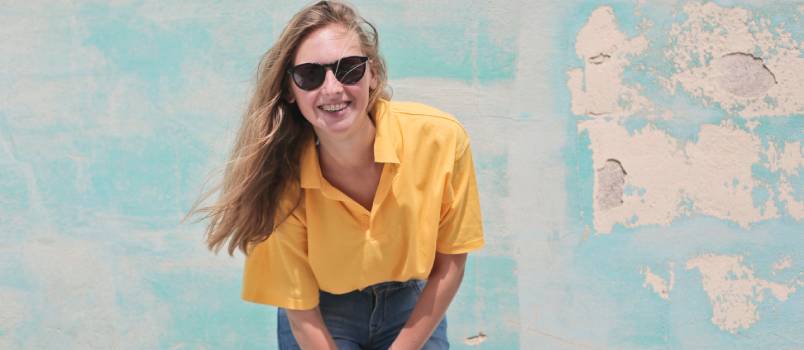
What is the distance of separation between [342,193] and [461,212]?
322 millimetres

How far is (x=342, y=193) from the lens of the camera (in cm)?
214

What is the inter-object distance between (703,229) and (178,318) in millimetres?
1950

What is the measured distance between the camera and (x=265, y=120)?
210 centimetres

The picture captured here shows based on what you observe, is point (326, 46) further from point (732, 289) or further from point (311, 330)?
point (732, 289)

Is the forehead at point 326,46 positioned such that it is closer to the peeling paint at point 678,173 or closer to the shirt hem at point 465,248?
the shirt hem at point 465,248

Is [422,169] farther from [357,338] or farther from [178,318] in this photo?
[178,318]

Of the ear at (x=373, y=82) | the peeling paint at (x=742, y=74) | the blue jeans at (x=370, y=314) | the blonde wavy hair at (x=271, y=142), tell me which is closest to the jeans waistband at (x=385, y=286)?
the blue jeans at (x=370, y=314)

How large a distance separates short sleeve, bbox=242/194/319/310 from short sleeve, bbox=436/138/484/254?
36 cm

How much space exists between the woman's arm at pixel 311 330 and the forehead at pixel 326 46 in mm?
673

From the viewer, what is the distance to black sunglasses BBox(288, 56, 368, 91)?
6.57ft

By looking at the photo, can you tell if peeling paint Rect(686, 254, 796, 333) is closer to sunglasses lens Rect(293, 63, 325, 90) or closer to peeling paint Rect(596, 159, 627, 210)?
peeling paint Rect(596, 159, 627, 210)

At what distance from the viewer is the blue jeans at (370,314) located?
7.50ft

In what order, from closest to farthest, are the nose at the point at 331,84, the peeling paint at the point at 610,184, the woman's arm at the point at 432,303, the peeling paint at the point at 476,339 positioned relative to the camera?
1. the nose at the point at 331,84
2. the woman's arm at the point at 432,303
3. the peeling paint at the point at 610,184
4. the peeling paint at the point at 476,339

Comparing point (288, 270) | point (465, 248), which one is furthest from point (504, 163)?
point (288, 270)
